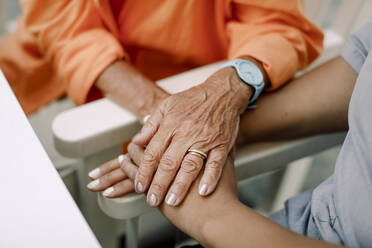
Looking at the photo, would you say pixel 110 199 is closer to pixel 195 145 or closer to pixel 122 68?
pixel 195 145

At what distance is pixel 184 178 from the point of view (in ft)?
2.06

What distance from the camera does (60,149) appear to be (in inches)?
27.2

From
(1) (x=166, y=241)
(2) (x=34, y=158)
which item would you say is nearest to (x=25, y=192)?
(2) (x=34, y=158)

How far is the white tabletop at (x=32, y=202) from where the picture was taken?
42 cm

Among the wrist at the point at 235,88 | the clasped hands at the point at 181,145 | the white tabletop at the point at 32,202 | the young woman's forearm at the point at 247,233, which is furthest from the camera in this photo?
the wrist at the point at 235,88

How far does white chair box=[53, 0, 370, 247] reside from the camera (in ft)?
2.21

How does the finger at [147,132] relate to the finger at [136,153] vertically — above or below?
above

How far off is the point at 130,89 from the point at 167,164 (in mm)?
206

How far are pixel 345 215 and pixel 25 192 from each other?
0.44 metres

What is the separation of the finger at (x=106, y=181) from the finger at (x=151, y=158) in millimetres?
48

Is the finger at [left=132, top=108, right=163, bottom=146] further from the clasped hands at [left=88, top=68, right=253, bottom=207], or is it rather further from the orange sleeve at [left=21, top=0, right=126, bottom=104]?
the orange sleeve at [left=21, top=0, right=126, bottom=104]

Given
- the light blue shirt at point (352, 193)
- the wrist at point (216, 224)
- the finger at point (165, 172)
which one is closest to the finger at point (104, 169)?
the finger at point (165, 172)

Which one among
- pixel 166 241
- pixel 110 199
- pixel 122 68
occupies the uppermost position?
pixel 122 68

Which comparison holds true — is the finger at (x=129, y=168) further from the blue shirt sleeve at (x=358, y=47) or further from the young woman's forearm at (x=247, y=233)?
the blue shirt sleeve at (x=358, y=47)
